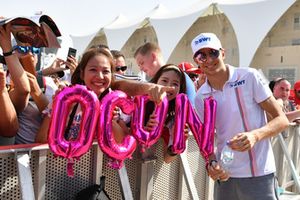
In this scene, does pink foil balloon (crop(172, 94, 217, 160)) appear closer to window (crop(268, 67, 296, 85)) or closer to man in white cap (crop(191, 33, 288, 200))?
man in white cap (crop(191, 33, 288, 200))

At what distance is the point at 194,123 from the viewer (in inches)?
101

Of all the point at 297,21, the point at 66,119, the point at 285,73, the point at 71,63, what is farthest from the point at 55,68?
the point at 297,21

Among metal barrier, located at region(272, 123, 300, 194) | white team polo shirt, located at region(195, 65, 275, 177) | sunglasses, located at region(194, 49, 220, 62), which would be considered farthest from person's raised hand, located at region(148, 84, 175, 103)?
metal barrier, located at region(272, 123, 300, 194)

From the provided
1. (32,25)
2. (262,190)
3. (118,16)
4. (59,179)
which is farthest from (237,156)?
(118,16)

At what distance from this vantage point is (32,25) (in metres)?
2.05

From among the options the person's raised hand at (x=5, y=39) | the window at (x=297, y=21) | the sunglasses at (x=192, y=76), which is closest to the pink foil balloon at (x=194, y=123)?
the person's raised hand at (x=5, y=39)

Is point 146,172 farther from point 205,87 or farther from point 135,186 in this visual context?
point 205,87

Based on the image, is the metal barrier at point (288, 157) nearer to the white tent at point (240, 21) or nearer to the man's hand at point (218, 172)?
the man's hand at point (218, 172)

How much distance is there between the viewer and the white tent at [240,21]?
95.2 ft

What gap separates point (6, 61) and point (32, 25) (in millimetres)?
267

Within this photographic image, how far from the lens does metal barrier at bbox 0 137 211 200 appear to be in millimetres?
2002

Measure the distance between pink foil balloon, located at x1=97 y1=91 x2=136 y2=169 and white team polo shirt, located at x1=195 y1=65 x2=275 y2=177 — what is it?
0.72 meters

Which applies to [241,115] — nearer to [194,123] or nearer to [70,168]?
[194,123]

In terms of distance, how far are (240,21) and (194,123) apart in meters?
30.3
